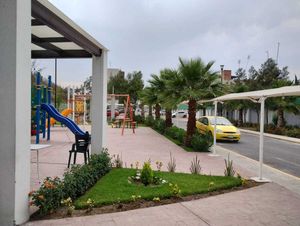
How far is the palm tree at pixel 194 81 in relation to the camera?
15.6 metres

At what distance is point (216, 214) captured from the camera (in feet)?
20.4

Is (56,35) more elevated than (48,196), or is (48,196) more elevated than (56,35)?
(56,35)

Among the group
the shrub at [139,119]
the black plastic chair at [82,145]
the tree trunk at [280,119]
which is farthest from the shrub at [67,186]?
the shrub at [139,119]

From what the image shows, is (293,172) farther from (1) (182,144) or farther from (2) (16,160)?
(2) (16,160)

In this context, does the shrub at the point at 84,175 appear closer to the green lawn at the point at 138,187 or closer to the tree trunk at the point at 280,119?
the green lawn at the point at 138,187

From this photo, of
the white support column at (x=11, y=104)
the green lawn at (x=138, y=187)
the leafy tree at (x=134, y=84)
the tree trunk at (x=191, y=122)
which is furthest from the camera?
the leafy tree at (x=134, y=84)

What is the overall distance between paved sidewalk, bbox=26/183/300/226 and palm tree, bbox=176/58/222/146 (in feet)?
27.5

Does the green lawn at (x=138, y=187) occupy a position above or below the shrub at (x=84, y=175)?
below

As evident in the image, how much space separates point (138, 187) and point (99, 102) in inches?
120

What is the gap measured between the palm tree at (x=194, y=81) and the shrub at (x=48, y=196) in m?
9.98

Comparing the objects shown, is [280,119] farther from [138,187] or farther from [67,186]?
[67,186]

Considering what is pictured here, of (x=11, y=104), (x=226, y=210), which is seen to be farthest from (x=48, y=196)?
(x=226, y=210)

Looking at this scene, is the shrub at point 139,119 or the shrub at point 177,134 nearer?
the shrub at point 177,134

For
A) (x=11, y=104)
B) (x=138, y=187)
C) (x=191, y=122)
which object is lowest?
(x=138, y=187)
